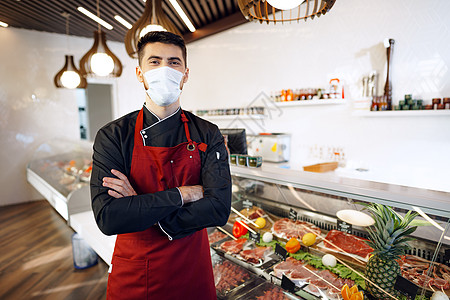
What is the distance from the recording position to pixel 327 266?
1791 millimetres

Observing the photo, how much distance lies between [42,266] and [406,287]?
4018mm

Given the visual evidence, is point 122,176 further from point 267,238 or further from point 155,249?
point 267,238

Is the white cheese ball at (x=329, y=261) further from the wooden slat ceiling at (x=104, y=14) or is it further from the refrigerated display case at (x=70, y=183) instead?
the wooden slat ceiling at (x=104, y=14)

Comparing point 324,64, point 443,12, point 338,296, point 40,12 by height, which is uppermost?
point 40,12

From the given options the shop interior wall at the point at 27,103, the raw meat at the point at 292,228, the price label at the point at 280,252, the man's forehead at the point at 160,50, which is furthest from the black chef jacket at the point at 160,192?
the shop interior wall at the point at 27,103

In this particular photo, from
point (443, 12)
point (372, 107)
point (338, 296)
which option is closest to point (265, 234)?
point (338, 296)

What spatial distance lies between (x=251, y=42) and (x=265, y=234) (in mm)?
4686

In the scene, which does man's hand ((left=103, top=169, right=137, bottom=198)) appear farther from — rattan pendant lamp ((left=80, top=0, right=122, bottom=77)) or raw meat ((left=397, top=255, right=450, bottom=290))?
rattan pendant lamp ((left=80, top=0, right=122, bottom=77))

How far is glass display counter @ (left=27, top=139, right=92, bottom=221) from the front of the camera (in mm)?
3453

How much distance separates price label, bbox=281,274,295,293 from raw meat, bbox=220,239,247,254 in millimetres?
488

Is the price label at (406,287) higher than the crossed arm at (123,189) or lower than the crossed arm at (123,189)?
lower

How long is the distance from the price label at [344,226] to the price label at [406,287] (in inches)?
20.2

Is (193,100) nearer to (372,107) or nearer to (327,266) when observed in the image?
(372,107)

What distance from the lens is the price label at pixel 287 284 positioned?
1.61 meters
